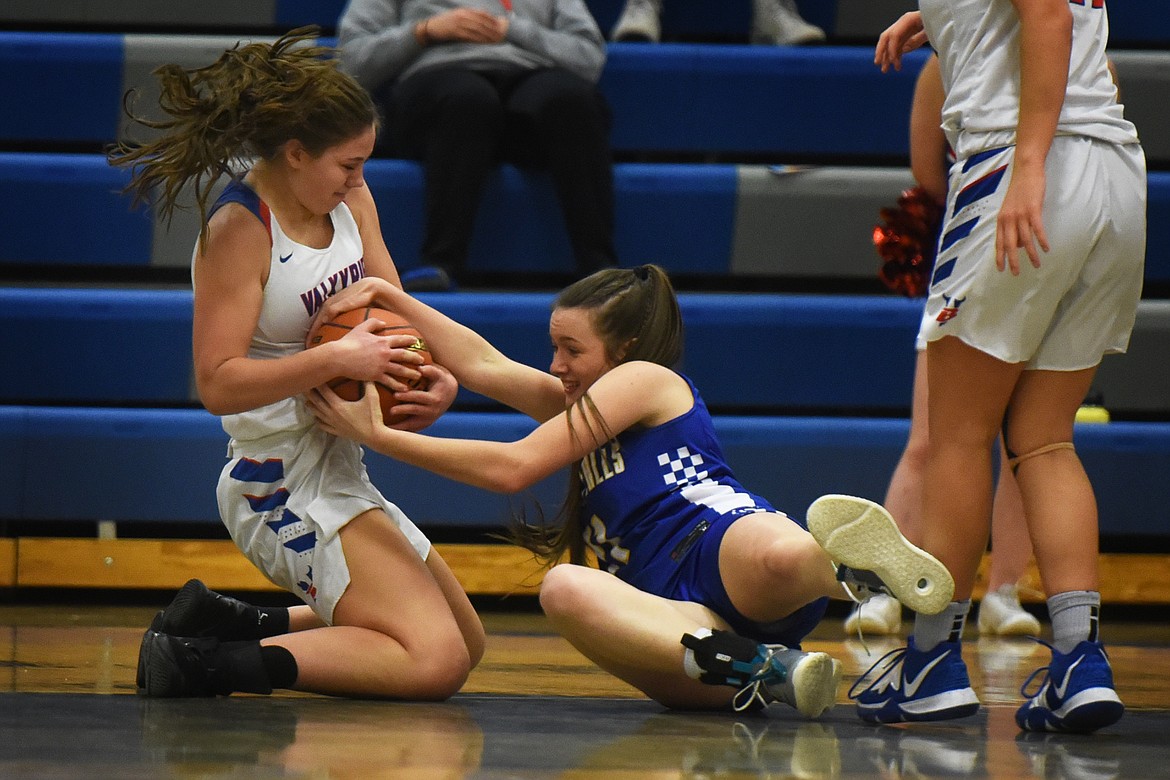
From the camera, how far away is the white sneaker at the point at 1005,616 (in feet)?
10.5

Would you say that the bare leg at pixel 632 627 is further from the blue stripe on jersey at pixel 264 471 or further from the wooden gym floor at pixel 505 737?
the blue stripe on jersey at pixel 264 471

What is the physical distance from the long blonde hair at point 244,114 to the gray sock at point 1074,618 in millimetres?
1178

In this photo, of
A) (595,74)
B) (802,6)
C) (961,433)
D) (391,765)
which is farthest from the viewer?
(802,6)

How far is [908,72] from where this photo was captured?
4.27 meters

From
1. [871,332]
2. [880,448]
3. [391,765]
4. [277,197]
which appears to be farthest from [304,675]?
[871,332]

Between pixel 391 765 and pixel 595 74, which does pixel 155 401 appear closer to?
pixel 595 74

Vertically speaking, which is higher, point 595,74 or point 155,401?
point 595,74

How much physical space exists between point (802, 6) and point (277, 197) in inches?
110

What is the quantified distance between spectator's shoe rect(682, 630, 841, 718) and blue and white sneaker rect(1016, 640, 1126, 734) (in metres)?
0.28

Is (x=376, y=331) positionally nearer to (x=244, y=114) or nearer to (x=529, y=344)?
(x=244, y=114)

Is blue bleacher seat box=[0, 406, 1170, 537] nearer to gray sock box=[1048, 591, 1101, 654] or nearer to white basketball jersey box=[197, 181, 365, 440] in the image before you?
white basketball jersey box=[197, 181, 365, 440]

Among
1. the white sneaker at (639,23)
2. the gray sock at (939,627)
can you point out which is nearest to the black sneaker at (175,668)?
the gray sock at (939,627)

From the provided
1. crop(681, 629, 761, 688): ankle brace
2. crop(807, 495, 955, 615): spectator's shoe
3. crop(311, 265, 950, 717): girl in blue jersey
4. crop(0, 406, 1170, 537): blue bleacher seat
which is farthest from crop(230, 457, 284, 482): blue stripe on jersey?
crop(0, 406, 1170, 537): blue bleacher seat

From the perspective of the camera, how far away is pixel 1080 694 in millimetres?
1898
